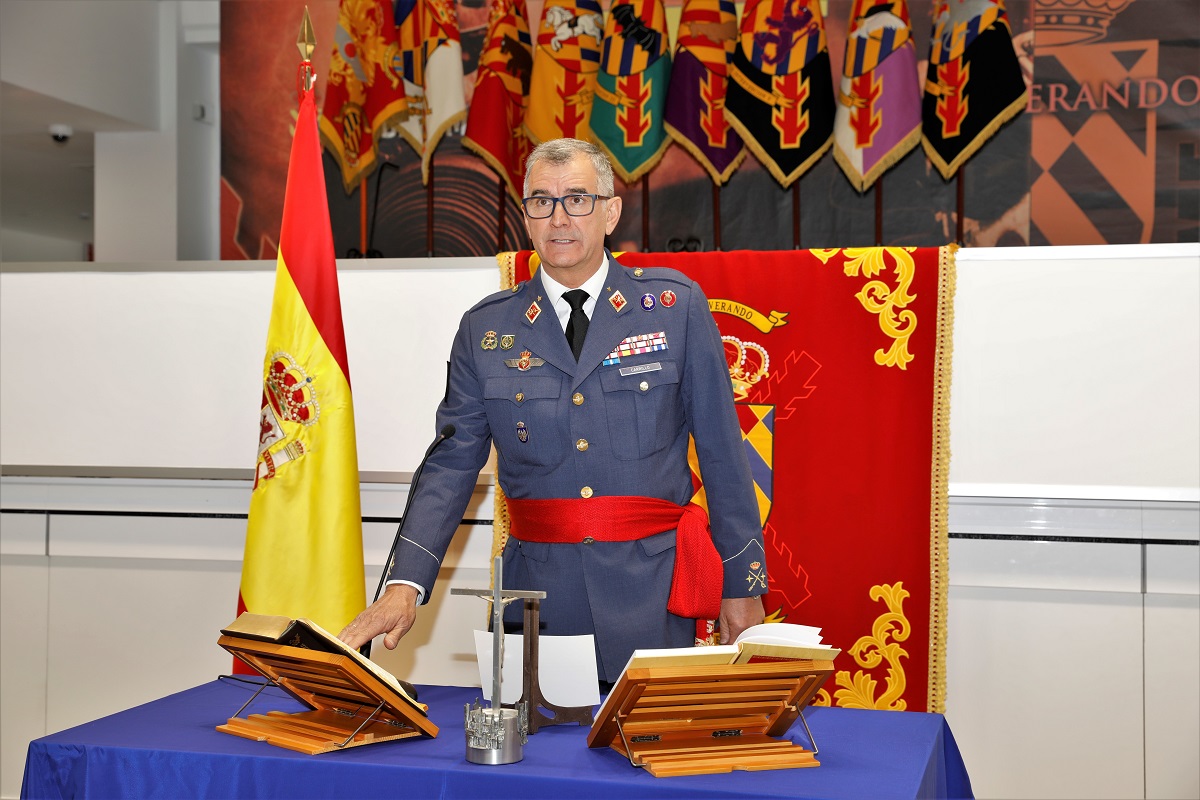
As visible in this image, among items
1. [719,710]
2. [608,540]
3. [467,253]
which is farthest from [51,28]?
[719,710]

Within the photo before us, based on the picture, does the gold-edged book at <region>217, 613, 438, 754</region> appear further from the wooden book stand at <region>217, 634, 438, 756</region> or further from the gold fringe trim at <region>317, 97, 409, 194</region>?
the gold fringe trim at <region>317, 97, 409, 194</region>

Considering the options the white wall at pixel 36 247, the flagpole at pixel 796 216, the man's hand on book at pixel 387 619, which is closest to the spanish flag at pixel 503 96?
the flagpole at pixel 796 216

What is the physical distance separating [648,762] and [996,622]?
68.6 inches

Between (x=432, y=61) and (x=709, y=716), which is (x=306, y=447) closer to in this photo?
(x=709, y=716)

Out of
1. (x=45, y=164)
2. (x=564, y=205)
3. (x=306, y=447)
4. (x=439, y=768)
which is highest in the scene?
(x=45, y=164)

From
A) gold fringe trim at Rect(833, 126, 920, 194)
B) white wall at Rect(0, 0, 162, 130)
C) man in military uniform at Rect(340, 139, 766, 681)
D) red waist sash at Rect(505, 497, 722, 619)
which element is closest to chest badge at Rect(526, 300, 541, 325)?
man in military uniform at Rect(340, 139, 766, 681)

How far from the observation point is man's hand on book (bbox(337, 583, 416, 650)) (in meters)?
1.70

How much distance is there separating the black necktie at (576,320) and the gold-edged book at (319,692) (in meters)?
0.78

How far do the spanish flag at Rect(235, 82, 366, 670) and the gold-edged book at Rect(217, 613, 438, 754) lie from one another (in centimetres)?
111

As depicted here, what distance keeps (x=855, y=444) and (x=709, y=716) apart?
151cm

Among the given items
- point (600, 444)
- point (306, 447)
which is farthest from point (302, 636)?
point (306, 447)

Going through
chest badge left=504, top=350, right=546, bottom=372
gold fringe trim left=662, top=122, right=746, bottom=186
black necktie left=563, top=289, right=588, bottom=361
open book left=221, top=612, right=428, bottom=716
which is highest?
gold fringe trim left=662, top=122, right=746, bottom=186

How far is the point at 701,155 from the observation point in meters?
4.12

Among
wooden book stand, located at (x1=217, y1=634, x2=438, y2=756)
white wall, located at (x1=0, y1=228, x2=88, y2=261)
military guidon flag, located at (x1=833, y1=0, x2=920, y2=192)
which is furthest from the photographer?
white wall, located at (x1=0, y1=228, x2=88, y2=261)
